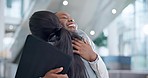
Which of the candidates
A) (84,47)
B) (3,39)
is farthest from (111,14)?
(84,47)

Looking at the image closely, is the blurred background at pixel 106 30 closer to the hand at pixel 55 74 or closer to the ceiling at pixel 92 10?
the ceiling at pixel 92 10

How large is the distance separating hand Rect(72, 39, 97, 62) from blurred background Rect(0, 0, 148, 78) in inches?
123

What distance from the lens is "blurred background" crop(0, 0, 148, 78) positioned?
463 cm

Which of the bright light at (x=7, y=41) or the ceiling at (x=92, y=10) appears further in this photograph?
the bright light at (x=7, y=41)

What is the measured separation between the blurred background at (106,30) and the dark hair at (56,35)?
3198 mm

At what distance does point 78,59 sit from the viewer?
965mm

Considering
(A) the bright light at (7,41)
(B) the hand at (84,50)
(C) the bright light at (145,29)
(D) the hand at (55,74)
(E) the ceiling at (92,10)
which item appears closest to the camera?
(D) the hand at (55,74)

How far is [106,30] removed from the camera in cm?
554

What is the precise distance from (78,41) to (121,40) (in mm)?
5156

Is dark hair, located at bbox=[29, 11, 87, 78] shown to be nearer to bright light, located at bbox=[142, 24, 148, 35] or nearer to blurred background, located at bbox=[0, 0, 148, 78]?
blurred background, located at bbox=[0, 0, 148, 78]

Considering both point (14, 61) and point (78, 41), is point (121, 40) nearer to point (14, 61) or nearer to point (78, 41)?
point (14, 61)

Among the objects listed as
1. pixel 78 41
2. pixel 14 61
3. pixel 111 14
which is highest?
pixel 111 14

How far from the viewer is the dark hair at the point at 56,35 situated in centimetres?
93

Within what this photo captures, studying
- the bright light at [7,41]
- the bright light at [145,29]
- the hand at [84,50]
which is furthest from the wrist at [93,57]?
the bright light at [7,41]
